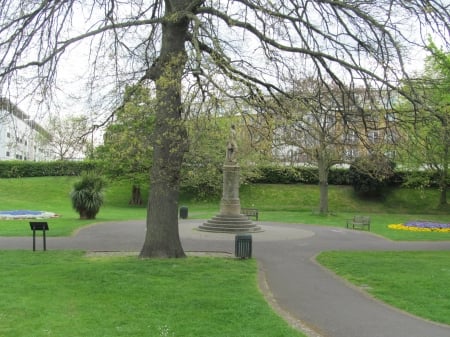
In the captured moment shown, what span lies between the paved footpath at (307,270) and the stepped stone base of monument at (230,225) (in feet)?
2.09

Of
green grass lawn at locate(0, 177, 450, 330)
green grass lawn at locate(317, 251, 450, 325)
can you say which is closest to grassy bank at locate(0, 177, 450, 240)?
green grass lawn at locate(317, 251, 450, 325)

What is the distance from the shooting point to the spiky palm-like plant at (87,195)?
2745 cm

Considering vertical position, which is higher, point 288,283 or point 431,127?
point 431,127

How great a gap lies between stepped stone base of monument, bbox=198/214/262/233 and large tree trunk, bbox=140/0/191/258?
29.7 ft

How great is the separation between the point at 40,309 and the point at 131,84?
6.59m

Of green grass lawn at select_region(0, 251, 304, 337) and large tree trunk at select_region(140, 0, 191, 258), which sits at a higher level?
large tree trunk at select_region(140, 0, 191, 258)

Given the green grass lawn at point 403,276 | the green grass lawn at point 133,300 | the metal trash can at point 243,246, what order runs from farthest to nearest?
the metal trash can at point 243,246
the green grass lawn at point 403,276
the green grass lawn at point 133,300

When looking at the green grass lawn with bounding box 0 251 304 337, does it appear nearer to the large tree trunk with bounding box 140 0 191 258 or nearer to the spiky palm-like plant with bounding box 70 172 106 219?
the large tree trunk with bounding box 140 0 191 258

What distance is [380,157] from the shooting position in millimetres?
12727

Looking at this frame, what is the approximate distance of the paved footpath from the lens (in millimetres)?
7348

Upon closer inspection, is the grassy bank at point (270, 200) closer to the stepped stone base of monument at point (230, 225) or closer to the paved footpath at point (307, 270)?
the stepped stone base of monument at point (230, 225)

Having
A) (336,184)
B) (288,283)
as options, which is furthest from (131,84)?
(336,184)

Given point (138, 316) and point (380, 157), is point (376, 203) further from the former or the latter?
point (138, 316)

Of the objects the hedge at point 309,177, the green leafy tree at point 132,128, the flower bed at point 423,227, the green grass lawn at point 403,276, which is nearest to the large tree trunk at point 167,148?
the green leafy tree at point 132,128
